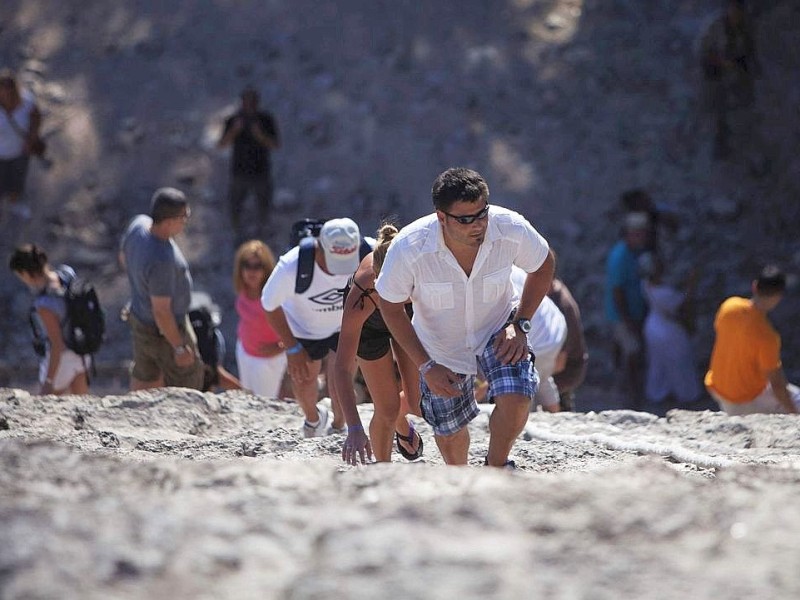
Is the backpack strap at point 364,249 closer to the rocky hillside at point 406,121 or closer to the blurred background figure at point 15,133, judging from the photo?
the rocky hillside at point 406,121

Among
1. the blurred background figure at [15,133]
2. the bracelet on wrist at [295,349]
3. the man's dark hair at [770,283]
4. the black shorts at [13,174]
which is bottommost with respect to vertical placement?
the bracelet on wrist at [295,349]

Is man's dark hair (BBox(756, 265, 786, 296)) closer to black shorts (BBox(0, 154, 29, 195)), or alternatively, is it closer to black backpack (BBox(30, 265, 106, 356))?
black backpack (BBox(30, 265, 106, 356))

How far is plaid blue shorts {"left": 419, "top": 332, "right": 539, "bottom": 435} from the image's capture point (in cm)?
588

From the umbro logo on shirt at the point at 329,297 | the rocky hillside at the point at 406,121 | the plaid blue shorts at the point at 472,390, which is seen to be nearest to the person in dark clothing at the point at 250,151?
the rocky hillside at the point at 406,121

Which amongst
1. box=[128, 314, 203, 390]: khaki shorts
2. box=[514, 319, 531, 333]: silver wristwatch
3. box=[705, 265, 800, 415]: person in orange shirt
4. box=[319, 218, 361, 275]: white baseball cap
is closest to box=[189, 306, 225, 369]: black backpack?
box=[128, 314, 203, 390]: khaki shorts

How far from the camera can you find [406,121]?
50.3 feet

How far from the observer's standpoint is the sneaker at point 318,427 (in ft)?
25.8

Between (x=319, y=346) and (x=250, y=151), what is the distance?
6.07 meters

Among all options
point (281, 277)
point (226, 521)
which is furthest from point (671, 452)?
point (226, 521)

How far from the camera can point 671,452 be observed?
7.01 meters

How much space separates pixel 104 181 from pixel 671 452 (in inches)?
378

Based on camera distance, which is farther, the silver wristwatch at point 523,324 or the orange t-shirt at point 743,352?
the orange t-shirt at point 743,352

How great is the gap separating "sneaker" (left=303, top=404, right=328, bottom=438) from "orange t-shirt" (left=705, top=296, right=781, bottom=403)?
2.57 m

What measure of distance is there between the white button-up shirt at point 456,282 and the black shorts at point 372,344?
0.44m
